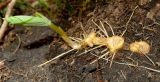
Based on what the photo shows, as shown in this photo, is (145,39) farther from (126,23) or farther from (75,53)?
(75,53)

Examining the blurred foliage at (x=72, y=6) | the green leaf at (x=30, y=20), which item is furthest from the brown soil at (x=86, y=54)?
the green leaf at (x=30, y=20)

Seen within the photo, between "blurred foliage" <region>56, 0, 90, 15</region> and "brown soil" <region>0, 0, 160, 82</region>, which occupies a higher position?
"blurred foliage" <region>56, 0, 90, 15</region>

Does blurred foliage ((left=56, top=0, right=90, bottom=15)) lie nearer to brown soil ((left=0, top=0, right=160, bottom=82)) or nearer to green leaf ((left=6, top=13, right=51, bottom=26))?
brown soil ((left=0, top=0, right=160, bottom=82))

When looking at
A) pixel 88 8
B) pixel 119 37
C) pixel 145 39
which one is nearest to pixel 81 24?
pixel 88 8

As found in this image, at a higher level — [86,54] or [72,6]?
[72,6]

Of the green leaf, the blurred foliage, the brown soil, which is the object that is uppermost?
the green leaf

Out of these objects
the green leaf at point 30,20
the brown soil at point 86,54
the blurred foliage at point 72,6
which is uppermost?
the green leaf at point 30,20

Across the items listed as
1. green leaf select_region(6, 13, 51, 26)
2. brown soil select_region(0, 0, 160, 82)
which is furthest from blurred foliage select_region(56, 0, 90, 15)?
green leaf select_region(6, 13, 51, 26)

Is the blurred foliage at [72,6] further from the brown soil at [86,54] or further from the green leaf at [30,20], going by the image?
the green leaf at [30,20]

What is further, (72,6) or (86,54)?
(72,6)

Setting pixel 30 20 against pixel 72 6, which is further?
pixel 72 6

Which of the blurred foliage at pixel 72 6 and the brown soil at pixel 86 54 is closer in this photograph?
the brown soil at pixel 86 54

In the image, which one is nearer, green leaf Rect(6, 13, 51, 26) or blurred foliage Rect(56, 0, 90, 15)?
green leaf Rect(6, 13, 51, 26)
